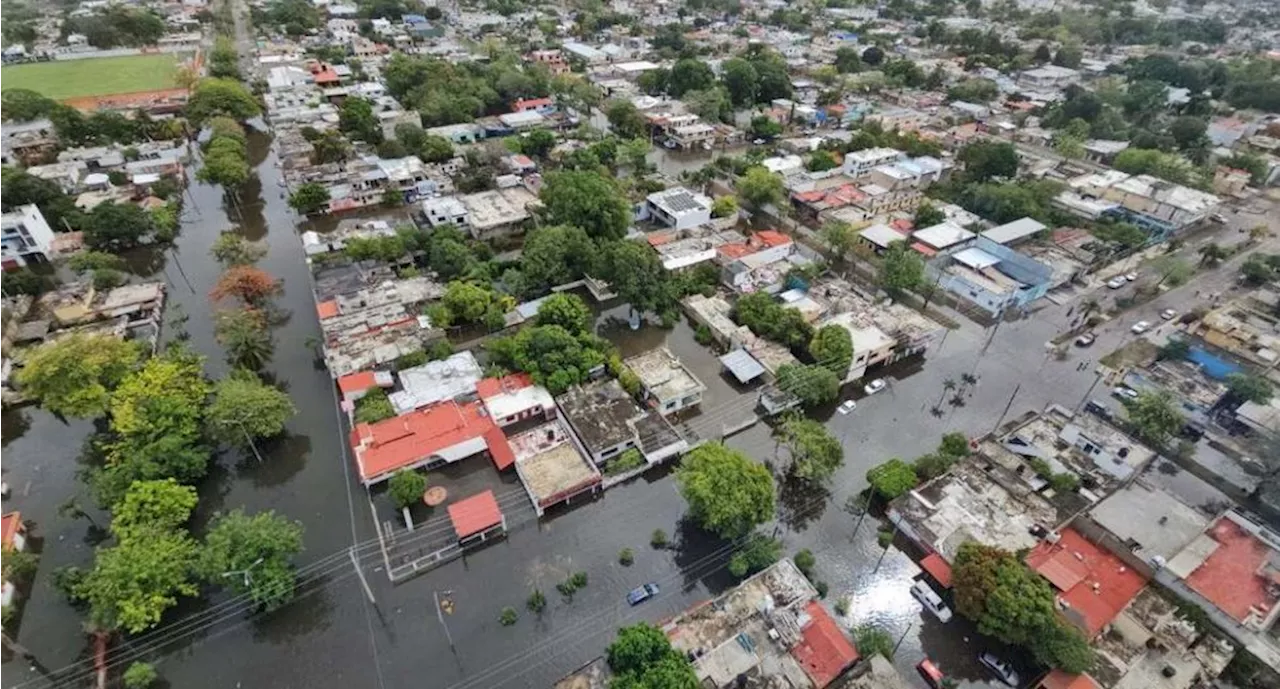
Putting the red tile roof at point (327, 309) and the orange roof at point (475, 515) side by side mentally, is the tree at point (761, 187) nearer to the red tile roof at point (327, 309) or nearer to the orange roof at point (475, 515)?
the red tile roof at point (327, 309)

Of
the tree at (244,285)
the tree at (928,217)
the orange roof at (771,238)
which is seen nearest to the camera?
the tree at (244,285)

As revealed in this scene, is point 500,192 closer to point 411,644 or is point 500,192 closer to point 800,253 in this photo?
point 800,253

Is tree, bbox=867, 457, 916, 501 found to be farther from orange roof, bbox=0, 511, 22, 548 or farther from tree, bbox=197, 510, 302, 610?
orange roof, bbox=0, 511, 22, 548

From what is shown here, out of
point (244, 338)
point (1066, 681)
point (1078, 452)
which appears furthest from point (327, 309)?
point (1078, 452)

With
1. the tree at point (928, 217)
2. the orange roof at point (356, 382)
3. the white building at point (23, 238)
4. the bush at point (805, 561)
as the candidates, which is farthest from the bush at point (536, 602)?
the white building at point (23, 238)

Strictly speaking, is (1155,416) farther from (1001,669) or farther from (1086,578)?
(1001,669)

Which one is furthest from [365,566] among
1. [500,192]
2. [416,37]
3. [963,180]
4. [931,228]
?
[416,37]
